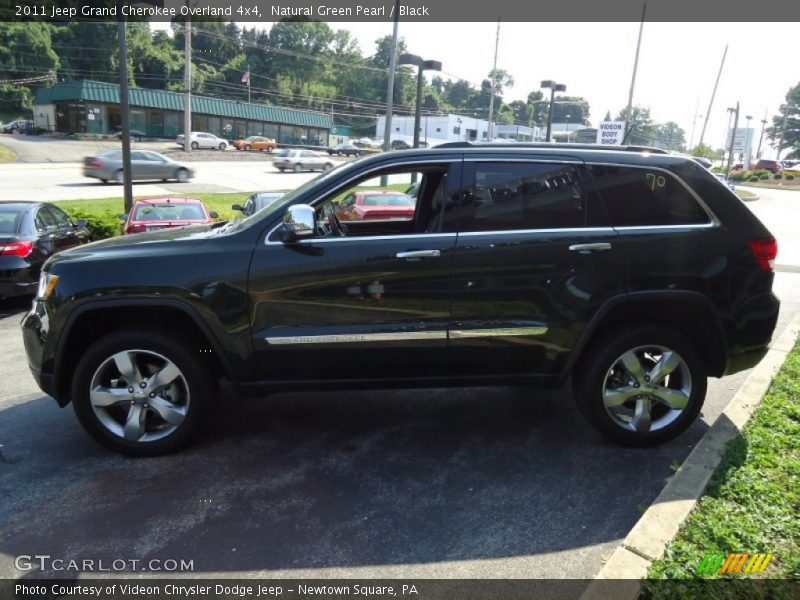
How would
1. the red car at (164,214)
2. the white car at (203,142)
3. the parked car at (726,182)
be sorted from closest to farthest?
1. the parked car at (726,182)
2. the red car at (164,214)
3. the white car at (203,142)

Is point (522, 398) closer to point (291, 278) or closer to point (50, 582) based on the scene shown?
point (291, 278)

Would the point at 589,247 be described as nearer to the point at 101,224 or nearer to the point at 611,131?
the point at 101,224

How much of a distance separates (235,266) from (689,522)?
9.36ft

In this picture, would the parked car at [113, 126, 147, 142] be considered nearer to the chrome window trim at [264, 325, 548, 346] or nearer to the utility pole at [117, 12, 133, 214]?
the utility pole at [117, 12, 133, 214]

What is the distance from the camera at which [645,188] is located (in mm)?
3926

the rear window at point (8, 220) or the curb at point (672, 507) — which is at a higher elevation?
the rear window at point (8, 220)

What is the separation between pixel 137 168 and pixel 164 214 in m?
20.7

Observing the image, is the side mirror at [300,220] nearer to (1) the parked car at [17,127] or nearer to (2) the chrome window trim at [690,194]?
(2) the chrome window trim at [690,194]

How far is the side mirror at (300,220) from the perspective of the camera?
346 cm

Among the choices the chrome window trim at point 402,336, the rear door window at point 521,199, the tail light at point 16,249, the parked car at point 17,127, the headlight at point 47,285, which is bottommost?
the tail light at point 16,249

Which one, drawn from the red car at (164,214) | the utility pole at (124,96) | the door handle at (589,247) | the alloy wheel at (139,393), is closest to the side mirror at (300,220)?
the alloy wheel at (139,393)

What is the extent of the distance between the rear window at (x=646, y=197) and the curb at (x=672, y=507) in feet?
4.72

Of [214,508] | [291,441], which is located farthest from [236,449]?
[214,508]

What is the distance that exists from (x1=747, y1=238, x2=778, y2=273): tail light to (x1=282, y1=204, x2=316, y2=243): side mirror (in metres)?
2.85
